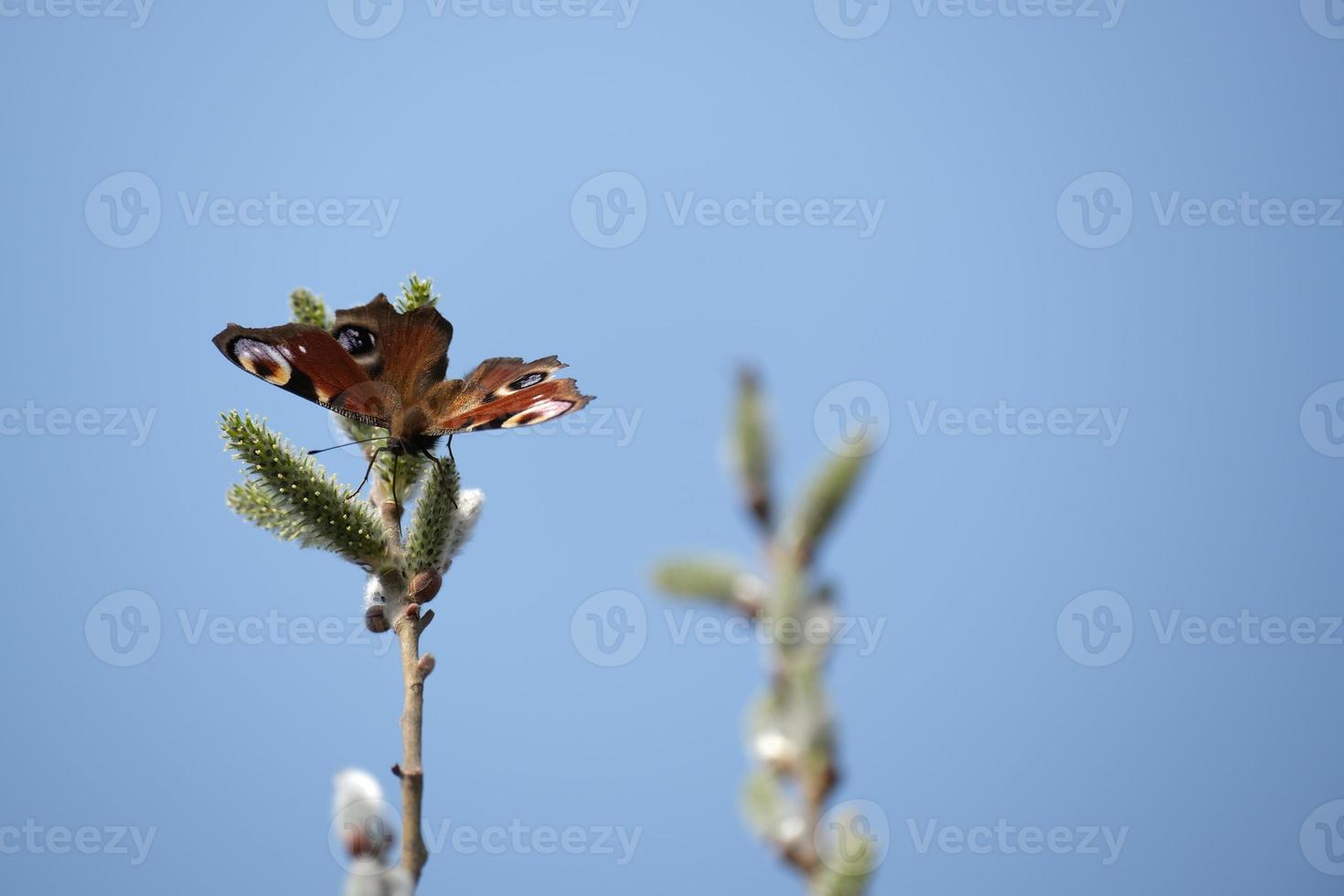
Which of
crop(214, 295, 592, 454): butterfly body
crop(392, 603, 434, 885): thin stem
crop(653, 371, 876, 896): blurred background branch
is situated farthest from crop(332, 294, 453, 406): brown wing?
crop(653, 371, 876, 896): blurred background branch

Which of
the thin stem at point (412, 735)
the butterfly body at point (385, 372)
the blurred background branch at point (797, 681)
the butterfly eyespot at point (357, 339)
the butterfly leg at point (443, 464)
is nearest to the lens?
the blurred background branch at point (797, 681)

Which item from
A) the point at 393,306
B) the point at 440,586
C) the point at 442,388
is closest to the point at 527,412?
the point at 442,388

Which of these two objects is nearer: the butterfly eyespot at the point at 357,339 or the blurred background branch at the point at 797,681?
the blurred background branch at the point at 797,681

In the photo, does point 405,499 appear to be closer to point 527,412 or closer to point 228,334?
point 527,412

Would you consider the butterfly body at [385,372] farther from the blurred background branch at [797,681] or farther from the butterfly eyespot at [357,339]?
the blurred background branch at [797,681]

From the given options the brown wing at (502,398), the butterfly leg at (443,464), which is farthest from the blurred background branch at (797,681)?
the brown wing at (502,398)

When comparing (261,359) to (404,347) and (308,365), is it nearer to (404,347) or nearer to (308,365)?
(308,365)
